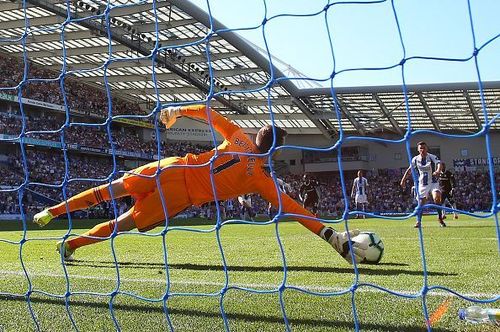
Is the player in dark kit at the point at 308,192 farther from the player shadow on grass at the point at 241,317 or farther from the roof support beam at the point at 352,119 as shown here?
the roof support beam at the point at 352,119

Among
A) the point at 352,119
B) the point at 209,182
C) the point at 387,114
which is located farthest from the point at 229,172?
the point at 352,119

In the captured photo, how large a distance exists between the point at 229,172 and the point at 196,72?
31.8 metres

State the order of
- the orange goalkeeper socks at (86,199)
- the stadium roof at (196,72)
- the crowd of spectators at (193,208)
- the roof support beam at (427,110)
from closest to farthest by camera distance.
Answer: the orange goalkeeper socks at (86,199), the crowd of spectators at (193,208), the stadium roof at (196,72), the roof support beam at (427,110)

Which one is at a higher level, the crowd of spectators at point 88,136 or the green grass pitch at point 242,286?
the crowd of spectators at point 88,136

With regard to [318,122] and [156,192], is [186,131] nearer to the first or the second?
[318,122]

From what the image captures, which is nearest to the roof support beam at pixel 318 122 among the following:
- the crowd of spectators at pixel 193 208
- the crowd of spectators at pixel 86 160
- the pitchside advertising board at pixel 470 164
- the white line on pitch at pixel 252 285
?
the crowd of spectators at pixel 193 208

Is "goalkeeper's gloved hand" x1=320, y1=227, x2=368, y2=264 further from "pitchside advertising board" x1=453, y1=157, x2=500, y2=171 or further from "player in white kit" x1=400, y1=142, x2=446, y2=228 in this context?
"pitchside advertising board" x1=453, y1=157, x2=500, y2=171

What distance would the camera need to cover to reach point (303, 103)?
3722 centimetres

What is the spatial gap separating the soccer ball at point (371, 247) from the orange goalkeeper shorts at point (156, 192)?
1.49 meters

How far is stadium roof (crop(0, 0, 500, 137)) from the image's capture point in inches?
1093

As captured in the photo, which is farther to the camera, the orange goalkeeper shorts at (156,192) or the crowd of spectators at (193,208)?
the crowd of spectators at (193,208)

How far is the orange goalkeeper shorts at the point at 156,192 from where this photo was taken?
4832 mm

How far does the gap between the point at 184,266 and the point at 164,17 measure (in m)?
24.3

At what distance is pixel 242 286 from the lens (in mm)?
3992
